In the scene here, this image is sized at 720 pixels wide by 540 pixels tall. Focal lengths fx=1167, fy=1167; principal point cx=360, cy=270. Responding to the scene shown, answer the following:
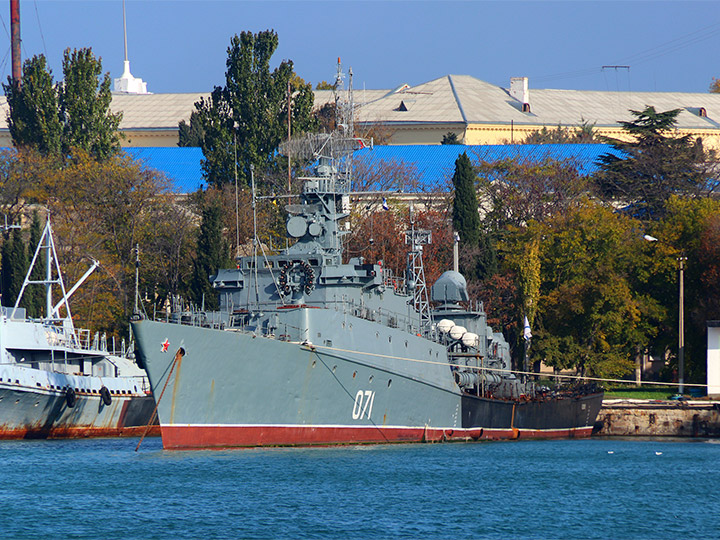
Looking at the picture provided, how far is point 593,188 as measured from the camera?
252 ft

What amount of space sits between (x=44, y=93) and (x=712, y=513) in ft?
173

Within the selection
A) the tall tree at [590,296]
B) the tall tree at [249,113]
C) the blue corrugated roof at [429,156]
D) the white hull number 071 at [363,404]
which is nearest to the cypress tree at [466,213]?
the tall tree at [590,296]

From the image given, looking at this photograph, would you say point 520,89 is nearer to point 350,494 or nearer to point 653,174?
point 653,174

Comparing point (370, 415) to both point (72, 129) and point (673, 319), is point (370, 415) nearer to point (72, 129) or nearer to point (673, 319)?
point (673, 319)

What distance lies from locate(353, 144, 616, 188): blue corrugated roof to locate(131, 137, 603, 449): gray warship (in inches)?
1432

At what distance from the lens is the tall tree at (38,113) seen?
2785 inches

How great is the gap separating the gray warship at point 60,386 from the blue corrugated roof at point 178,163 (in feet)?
103

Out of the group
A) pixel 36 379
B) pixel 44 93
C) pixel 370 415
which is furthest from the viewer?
pixel 44 93

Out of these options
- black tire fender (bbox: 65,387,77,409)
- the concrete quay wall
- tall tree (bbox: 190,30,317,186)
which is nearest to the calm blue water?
black tire fender (bbox: 65,387,77,409)

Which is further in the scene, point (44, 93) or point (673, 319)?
point (44, 93)

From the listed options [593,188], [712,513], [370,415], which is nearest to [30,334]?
[370,415]

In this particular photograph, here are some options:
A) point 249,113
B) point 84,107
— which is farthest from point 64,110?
point 249,113

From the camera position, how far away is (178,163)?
88625 millimetres

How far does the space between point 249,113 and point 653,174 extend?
2631 cm
